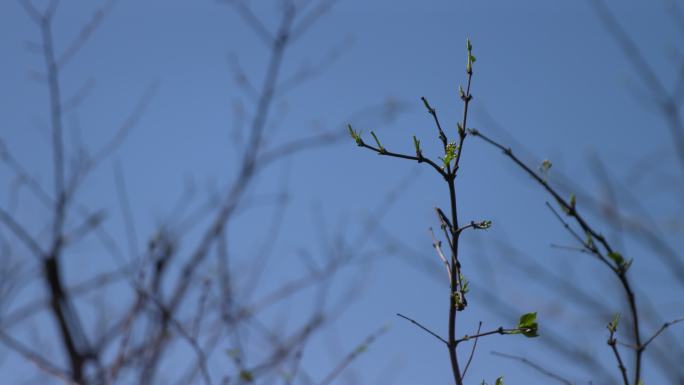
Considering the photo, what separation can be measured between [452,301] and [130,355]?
1.96 meters

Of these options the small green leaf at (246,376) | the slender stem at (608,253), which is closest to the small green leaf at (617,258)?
the slender stem at (608,253)

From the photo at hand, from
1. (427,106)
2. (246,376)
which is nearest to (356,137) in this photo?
(427,106)

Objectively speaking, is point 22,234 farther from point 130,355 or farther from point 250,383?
point 250,383

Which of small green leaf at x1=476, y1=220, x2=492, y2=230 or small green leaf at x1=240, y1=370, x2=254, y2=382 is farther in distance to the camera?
small green leaf at x1=240, y1=370, x2=254, y2=382

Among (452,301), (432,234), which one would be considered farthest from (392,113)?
(452,301)

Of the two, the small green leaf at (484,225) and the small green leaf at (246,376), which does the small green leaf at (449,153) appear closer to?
the small green leaf at (484,225)

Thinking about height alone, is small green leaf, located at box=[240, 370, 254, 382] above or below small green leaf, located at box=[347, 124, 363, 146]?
above

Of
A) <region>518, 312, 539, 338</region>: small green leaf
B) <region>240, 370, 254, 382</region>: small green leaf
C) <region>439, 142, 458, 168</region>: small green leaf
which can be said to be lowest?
<region>518, 312, 539, 338</region>: small green leaf

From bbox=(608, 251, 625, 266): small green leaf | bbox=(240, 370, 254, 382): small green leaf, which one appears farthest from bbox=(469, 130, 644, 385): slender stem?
bbox=(240, 370, 254, 382): small green leaf

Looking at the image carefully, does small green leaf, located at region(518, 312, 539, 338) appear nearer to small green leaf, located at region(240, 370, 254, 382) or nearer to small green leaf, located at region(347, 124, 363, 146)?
small green leaf, located at region(347, 124, 363, 146)

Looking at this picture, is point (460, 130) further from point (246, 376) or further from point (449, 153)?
point (246, 376)

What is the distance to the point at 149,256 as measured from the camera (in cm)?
240

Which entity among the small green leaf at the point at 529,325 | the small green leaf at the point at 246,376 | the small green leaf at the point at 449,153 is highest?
the small green leaf at the point at 246,376

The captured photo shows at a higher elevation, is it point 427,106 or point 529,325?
point 427,106
